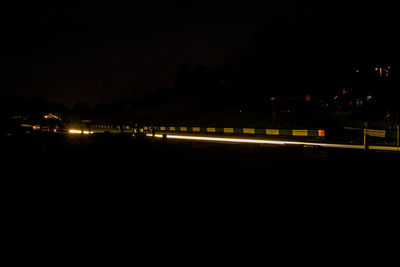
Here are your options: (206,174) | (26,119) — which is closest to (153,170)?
(206,174)

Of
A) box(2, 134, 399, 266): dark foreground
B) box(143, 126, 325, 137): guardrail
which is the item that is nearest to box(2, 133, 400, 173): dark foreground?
box(2, 134, 399, 266): dark foreground

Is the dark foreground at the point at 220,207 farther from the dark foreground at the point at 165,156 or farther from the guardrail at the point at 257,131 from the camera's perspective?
the guardrail at the point at 257,131

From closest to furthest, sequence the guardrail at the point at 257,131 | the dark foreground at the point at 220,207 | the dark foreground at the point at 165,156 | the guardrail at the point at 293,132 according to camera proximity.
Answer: the dark foreground at the point at 220,207 → the dark foreground at the point at 165,156 → the guardrail at the point at 293,132 → the guardrail at the point at 257,131

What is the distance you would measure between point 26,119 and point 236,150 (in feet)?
61.8

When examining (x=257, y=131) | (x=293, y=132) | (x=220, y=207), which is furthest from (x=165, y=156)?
(x=293, y=132)

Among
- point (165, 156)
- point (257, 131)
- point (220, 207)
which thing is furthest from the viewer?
point (257, 131)

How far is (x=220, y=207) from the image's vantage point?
567 cm

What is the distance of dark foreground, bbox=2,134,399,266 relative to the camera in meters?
4.02

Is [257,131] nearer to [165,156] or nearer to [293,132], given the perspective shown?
[293,132]

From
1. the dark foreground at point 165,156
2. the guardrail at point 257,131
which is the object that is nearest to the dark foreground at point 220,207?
the dark foreground at point 165,156

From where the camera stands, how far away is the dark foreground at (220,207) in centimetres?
402

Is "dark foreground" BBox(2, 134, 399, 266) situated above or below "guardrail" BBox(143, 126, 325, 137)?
below

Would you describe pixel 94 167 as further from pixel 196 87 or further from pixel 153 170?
pixel 196 87

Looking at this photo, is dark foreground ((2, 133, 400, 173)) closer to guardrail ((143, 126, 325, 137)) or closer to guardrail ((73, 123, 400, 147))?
guardrail ((73, 123, 400, 147))
